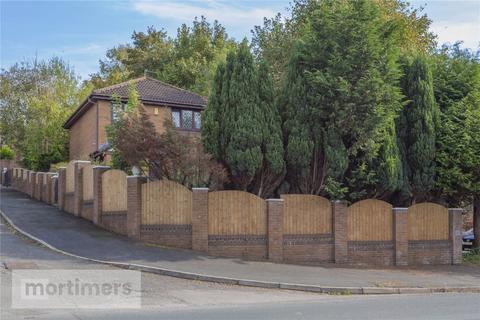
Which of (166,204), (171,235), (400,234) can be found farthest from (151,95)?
(400,234)

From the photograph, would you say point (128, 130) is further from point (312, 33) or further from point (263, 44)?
point (263, 44)

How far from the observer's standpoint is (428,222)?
19.5 m

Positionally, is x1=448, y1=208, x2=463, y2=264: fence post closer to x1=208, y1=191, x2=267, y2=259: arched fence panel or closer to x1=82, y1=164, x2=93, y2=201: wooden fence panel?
x1=208, y1=191, x2=267, y2=259: arched fence panel

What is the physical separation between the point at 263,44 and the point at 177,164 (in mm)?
14046

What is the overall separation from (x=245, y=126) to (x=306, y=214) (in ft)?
11.2

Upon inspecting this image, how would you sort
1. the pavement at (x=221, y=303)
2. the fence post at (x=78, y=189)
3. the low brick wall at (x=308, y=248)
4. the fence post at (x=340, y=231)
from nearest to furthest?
the pavement at (x=221, y=303) → the low brick wall at (x=308, y=248) → the fence post at (x=340, y=231) → the fence post at (x=78, y=189)

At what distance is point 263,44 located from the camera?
95.3 ft

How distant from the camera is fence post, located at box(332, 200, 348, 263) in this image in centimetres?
1780

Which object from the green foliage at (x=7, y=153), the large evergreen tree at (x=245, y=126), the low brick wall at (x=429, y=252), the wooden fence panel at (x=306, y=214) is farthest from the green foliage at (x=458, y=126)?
the green foliage at (x=7, y=153)

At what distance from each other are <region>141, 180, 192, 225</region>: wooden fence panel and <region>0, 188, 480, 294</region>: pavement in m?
0.92

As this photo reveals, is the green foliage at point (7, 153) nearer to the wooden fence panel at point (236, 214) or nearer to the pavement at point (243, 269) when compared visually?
the pavement at point (243, 269)

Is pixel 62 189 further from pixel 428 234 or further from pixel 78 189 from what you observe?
pixel 428 234

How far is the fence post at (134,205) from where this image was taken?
55.8ft

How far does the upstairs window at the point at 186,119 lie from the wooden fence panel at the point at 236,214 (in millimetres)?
15368
